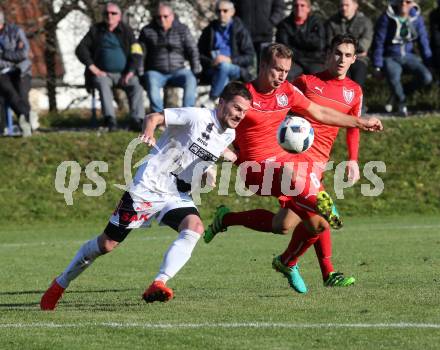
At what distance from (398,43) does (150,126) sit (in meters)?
11.9

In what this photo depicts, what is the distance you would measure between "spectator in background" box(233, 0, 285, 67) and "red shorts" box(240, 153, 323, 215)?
9.10 meters

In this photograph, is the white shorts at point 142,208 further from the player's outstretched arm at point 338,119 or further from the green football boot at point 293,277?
the player's outstretched arm at point 338,119

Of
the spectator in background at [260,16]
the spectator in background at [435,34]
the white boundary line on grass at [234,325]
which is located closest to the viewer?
the white boundary line on grass at [234,325]

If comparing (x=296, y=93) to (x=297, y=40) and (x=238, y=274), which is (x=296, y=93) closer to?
(x=238, y=274)

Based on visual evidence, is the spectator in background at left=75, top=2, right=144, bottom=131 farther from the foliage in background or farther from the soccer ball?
the soccer ball

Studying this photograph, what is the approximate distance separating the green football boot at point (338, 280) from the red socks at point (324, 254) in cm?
8

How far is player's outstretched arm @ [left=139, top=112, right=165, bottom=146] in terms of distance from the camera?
25.4 ft

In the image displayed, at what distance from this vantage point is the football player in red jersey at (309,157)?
9.01 m

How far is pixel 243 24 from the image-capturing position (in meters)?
18.4

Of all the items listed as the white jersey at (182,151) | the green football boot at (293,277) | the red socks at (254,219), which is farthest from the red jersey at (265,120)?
the white jersey at (182,151)

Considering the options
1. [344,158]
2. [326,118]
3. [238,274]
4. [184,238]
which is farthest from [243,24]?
[184,238]

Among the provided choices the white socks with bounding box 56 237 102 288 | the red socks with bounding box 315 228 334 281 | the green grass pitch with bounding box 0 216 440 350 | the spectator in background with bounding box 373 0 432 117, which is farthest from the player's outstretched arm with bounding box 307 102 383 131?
the spectator in background with bounding box 373 0 432 117

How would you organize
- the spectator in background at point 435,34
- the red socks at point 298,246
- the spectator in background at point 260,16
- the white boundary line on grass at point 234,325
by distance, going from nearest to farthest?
the white boundary line on grass at point 234,325
the red socks at point 298,246
the spectator in background at point 260,16
the spectator in background at point 435,34

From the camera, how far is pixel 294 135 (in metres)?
8.89
